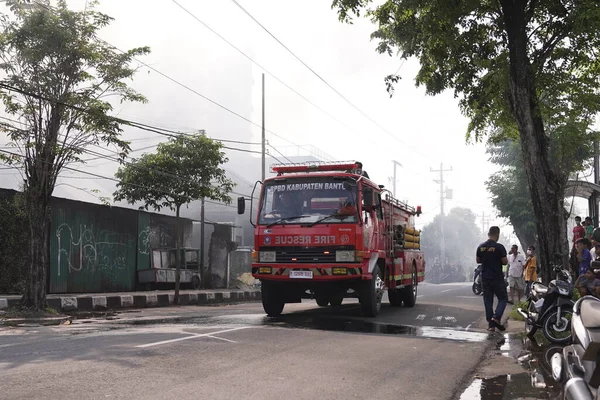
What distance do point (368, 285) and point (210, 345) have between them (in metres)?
4.95

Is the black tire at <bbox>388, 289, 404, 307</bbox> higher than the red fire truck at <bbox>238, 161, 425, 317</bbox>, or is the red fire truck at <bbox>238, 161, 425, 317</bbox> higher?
the red fire truck at <bbox>238, 161, 425, 317</bbox>

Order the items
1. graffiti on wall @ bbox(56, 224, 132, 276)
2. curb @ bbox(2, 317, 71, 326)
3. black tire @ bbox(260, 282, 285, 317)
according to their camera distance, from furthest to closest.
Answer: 1. graffiti on wall @ bbox(56, 224, 132, 276)
2. curb @ bbox(2, 317, 71, 326)
3. black tire @ bbox(260, 282, 285, 317)

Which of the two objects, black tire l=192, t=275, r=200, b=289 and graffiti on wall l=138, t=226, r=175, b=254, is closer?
graffiti on wall l=138, t=226, r=175, b=254

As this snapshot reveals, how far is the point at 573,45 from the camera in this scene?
12.0 m

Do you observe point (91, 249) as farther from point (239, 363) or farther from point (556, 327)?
point (556, 327)

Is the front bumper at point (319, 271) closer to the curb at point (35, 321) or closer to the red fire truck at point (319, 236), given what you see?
the red fire truck at point (319, 236)

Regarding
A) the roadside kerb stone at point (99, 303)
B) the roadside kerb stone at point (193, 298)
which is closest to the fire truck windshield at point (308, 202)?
the roadside kerb stone at point (99, 303)

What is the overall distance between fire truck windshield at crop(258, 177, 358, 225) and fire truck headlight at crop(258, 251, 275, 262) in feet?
1.92

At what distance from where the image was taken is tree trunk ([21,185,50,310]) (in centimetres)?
1438

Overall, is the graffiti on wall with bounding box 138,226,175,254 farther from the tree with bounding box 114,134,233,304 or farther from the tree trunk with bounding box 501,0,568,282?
the tree trunk with bounding box 501,0,568,282

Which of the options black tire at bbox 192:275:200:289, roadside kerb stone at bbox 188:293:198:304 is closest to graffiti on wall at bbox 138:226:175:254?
black tire at bbox 192:275:200:289

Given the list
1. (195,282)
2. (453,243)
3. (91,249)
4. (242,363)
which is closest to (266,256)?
(242,363)

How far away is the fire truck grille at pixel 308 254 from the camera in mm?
11086

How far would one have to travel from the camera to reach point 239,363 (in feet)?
20.6
